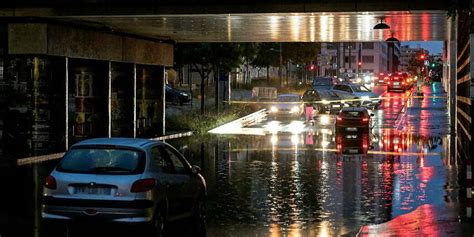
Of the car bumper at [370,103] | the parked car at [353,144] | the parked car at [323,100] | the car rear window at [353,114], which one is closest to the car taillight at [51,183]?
the parked car at [353,144]

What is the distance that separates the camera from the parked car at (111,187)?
11.5 m

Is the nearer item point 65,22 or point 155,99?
point 65,22

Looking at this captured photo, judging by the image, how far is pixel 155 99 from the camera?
37281 millimetres

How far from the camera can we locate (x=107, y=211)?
11438mm

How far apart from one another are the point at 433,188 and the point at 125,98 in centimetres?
1740

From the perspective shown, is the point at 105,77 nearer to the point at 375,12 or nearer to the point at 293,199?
the point at 375,12

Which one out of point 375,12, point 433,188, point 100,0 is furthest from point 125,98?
point 433,188

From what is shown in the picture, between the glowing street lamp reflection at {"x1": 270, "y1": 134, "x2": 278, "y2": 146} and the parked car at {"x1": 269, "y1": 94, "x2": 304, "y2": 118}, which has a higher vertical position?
the parked car at {"x1": 269, "y1": 94, "x2": 304, "y2": 118}

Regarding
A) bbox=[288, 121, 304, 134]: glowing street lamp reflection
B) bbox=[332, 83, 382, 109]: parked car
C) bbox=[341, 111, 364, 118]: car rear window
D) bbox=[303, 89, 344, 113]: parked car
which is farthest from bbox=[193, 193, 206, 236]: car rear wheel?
bbox=[332, 83, 382, 109]: parked car

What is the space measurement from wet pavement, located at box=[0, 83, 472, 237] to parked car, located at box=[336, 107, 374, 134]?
5.07ft

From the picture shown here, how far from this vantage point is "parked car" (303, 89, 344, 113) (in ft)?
190

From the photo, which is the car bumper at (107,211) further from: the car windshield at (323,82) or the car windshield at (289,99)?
the car windshield at (323,82)

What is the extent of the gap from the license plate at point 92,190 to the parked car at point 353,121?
26846mm

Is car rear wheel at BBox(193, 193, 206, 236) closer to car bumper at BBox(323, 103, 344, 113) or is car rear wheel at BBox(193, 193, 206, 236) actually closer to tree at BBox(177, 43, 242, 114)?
tree at BBox(177, 43, 242, 114)
